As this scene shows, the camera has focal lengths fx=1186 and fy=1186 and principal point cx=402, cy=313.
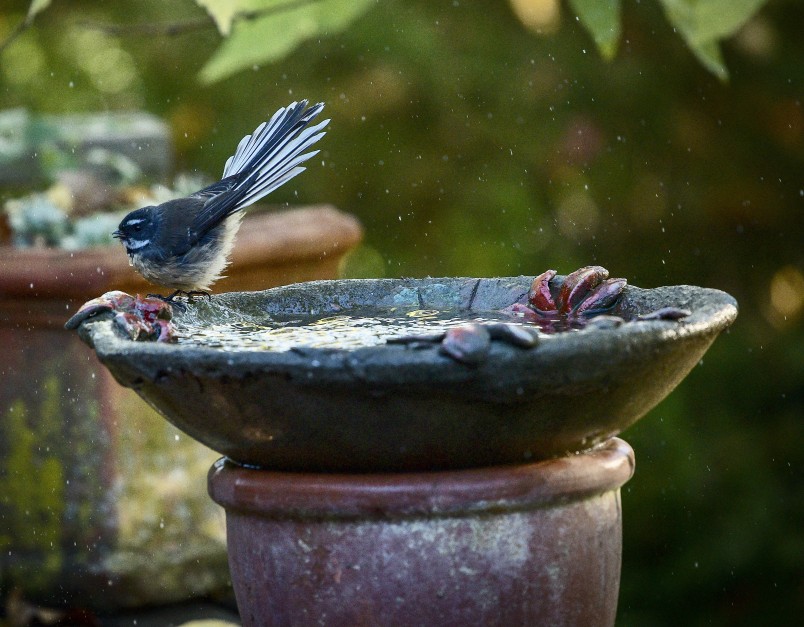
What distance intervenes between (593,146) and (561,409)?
2.43 meters

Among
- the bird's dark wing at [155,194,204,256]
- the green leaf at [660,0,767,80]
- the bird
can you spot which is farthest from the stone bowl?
the bird's dark wing at [155,194,204,256]

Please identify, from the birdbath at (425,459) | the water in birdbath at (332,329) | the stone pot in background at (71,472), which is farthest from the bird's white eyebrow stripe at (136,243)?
the birdbath at (425,459)

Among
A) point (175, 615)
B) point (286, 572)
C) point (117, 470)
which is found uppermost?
point (286, 572)

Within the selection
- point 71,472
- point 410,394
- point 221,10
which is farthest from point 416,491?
point 71,472

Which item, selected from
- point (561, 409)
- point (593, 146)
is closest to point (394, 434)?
point (561, 409)

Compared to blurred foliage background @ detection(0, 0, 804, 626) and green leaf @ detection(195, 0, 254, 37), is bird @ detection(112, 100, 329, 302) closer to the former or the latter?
green leaf @ detection(195, 0, 254, 37)

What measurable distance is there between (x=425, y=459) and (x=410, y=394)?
15cm

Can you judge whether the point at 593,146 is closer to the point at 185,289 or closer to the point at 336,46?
the point at 336,46

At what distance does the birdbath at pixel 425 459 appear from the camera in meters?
1.62

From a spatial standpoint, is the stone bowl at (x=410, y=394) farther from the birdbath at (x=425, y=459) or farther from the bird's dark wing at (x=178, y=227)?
the bird's dark wing at (x=178, y=227)

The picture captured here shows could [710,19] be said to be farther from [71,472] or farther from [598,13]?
[71,472]

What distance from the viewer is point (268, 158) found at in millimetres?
2580

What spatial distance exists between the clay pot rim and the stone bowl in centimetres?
2

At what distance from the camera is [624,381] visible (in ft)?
5.58
